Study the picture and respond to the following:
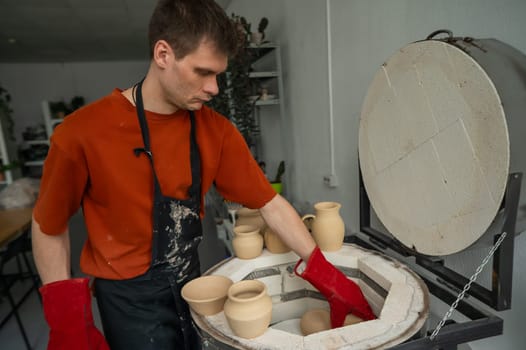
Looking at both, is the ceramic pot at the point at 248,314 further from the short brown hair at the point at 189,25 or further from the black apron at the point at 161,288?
the short brown hair at the point at 189,25

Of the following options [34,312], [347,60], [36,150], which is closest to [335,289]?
[347,60]

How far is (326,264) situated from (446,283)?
363mm

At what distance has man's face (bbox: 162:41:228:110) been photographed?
88 cm

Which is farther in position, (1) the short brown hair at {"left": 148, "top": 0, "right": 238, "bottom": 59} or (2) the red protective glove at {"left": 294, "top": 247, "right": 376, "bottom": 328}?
(2) the red protective glove at {"left": 294, "top": 247, "right": 376, "bottom": 328}

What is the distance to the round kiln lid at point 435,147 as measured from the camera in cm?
80

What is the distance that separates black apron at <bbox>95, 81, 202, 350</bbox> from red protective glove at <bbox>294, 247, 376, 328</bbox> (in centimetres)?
41

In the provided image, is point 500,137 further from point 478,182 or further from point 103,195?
point 103,195

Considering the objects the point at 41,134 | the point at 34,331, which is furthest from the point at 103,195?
the point at 41,134

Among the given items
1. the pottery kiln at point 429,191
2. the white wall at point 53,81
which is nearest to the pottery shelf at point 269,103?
the pottery kiln at point 429,191

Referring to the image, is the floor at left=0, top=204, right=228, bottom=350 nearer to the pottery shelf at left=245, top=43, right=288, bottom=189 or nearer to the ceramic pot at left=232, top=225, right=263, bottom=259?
the pottery shelf at left=245, top=43, right=288, bottom=189

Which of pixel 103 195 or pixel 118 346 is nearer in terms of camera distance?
pixel 103 195

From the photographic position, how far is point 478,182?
0.83 metres

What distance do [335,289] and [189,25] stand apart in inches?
34.6

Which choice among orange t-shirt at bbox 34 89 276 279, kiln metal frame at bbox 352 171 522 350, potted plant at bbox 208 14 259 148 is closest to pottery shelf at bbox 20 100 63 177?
potted plant at bbox 208 14 259 148
